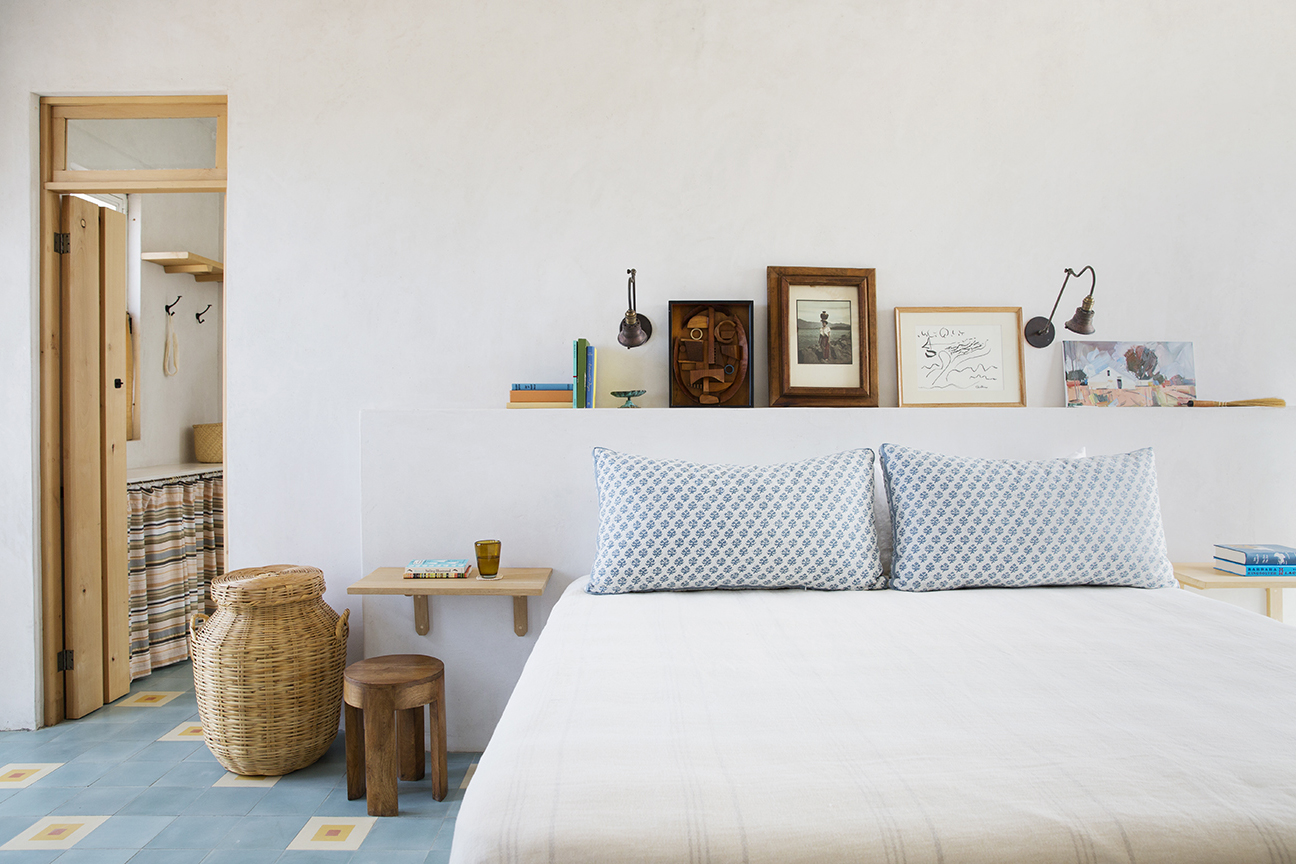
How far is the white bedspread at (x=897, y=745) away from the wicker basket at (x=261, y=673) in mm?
1045

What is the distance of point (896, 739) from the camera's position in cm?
116

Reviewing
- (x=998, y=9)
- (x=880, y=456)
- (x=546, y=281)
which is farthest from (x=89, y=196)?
(x=998, y=9)

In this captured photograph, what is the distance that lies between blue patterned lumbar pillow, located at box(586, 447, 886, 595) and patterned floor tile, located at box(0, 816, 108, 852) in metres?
1.51

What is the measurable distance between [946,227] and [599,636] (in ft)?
6.62

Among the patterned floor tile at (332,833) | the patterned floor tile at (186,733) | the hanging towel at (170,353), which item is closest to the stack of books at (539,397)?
the patterned floor tile at (332,833)

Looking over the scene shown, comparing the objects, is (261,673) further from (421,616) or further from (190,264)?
(190,264)

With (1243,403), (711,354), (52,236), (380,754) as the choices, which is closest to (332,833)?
(380,754)

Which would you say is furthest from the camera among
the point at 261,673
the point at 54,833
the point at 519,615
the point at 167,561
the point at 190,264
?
the point at 190,264

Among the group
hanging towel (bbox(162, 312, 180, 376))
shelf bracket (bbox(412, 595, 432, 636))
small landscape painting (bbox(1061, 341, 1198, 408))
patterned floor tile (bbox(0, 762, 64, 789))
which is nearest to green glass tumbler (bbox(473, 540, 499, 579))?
shelf bracket (bbox(412, 595, 432, 636))

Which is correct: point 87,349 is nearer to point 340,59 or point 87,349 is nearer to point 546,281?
point 340,59

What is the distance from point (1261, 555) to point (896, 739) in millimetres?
2017

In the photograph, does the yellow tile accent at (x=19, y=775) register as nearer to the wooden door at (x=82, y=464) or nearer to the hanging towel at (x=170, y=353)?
the wooden door at (x=82, y=464)

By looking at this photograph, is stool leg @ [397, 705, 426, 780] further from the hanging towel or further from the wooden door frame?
the hanging towel

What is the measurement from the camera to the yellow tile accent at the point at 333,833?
6.58 feet
